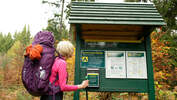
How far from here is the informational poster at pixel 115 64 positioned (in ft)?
8.48

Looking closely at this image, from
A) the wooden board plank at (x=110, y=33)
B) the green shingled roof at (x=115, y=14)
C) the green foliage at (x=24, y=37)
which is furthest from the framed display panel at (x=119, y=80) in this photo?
the green foliage at (x=24, y=37)

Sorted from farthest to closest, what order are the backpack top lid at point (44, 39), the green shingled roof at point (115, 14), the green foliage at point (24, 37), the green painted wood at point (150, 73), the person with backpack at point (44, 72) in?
the green foliage at point (24, 37) → the green painted wood at point (150, 73) → the green shingled roof at point (115, 14) → the backpack top lid at point (44, 39) → the person with backpack at point (44, 72)

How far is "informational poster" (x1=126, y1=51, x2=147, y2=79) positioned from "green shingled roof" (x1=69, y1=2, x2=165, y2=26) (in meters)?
0.65

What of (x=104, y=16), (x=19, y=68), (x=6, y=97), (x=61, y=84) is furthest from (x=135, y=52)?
(x=19, y=68)

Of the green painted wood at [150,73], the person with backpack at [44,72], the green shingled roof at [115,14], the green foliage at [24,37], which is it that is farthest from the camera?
→ the green foliage at [24,37]

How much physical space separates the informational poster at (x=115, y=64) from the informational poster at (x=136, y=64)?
10 centimetres

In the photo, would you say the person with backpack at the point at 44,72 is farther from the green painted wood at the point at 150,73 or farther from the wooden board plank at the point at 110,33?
the green painted wood at the point at 150,73

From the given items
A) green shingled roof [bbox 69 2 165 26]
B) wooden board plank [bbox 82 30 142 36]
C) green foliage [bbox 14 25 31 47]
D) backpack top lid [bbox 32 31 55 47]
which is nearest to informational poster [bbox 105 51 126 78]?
wooden board plank [bbox 82 30 142 36]

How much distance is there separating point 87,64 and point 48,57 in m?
1.04

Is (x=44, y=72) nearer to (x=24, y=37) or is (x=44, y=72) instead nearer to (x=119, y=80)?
(x=119, y=80)

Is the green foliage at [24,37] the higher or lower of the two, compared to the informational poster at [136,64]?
higher

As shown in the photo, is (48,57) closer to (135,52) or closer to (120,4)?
(135,52)

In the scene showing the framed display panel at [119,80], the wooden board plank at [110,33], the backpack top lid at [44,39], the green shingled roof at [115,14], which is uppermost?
the green shingled roof at [115,14]

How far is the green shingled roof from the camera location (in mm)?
2302
